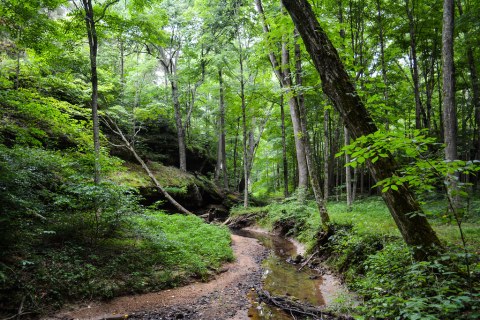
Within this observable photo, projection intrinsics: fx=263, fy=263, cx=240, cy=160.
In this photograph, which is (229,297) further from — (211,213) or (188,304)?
(211,213)

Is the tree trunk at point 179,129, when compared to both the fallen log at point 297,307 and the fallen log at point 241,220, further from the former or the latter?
the fallen log at point 297,307

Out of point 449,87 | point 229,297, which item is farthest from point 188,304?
point 449,87

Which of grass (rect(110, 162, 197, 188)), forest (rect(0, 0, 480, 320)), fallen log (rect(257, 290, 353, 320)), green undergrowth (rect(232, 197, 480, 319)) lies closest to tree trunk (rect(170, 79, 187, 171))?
grass (rect(110, 162, 197, 188))

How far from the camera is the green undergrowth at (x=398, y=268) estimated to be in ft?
9.35

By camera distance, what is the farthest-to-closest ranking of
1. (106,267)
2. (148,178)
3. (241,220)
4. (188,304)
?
(241,220) → (148,178) → (106,267) → (188,304)

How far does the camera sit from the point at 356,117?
4055mm

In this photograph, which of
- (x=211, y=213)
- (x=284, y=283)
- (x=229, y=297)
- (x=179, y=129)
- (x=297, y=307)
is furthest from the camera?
(x=179, y=129)

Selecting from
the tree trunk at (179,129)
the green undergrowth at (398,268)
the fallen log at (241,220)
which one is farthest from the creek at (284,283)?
the tree trunk at (179,129)

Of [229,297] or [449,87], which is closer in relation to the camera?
[229,297]

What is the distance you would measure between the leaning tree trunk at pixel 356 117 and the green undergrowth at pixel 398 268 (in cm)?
26

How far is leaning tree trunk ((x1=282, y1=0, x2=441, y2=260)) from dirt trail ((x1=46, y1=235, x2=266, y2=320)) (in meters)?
3.82

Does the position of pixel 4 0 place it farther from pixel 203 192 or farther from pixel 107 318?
pixel 203 192

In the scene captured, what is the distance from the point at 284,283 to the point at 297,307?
6.22ft

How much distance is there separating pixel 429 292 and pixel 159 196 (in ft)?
46.6
